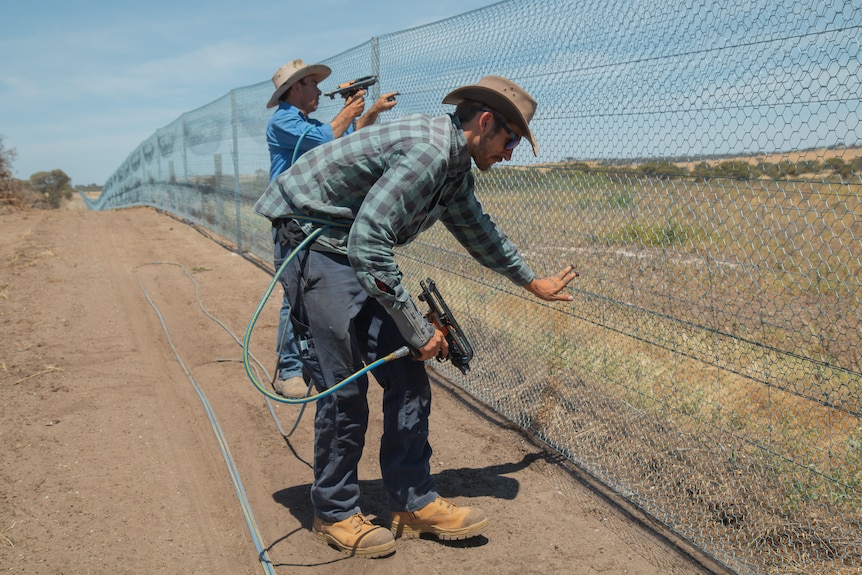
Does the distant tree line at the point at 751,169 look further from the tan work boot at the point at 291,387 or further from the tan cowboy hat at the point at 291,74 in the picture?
the tan work boot at the point at 291,387

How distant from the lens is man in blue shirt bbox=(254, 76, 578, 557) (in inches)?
112

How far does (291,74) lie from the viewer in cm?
497

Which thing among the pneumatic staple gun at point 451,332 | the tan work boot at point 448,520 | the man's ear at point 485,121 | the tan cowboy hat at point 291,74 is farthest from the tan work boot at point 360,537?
the tan cowboy hat at point 291,74

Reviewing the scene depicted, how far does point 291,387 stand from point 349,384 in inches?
92.9

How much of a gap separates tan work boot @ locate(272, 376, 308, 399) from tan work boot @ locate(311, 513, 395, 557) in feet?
6.95

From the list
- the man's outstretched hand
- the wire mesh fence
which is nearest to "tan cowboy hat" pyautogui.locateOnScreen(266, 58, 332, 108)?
the wire mesh fence

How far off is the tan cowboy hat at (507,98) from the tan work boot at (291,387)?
3.12 meters

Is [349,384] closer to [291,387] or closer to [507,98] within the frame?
[507,98]

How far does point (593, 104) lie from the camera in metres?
3.78

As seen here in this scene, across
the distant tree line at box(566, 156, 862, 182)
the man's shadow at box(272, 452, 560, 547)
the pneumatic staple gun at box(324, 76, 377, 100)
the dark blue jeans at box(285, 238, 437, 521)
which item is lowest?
the man's shadow at box(272, 452, 560, 547)

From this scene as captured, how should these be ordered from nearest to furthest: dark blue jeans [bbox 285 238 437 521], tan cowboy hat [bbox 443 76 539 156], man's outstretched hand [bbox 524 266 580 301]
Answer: tan cowboy hat [bbox 443 76 539 156] → dark blue jeans [bbox 285 238 437 521] → man's outstretched hand [bbox 524 266 580 301]

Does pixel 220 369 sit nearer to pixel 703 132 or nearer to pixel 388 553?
pixel 388 553

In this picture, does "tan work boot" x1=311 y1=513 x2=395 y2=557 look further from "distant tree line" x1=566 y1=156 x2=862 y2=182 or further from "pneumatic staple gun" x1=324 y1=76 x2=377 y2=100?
"pneumatic staple gun" x1=324 y1=76 x2=377 y2=100

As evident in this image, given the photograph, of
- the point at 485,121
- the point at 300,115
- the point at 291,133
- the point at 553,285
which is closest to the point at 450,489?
the point at 553,285
